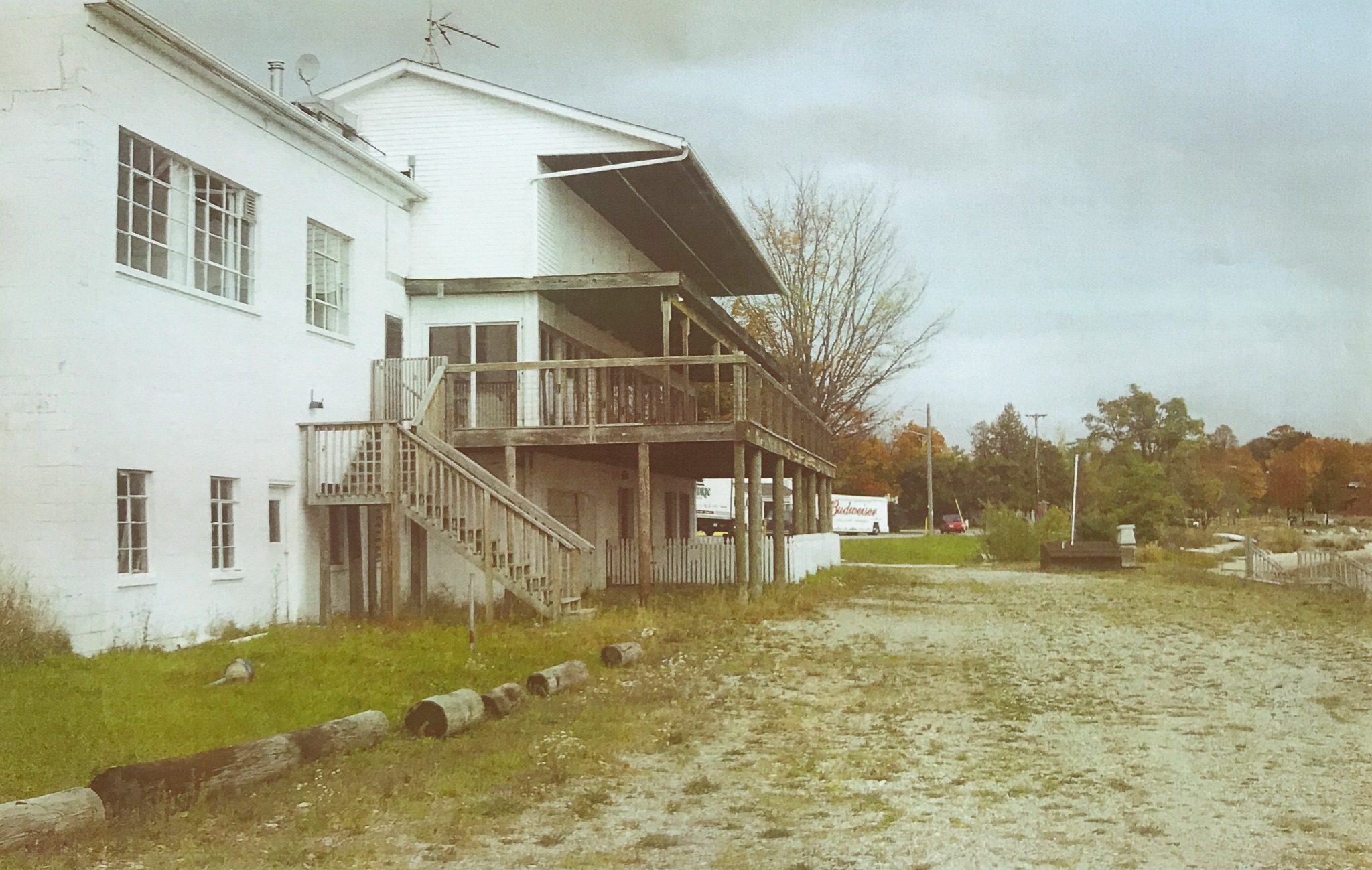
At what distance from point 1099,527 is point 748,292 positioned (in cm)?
1713

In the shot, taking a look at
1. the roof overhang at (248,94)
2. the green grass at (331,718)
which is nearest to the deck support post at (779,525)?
the roof overhang at (248,94)

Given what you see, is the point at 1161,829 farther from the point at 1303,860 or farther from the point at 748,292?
the point at 748,292

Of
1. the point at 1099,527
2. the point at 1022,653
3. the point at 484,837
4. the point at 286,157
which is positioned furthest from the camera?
the point at 1099,527

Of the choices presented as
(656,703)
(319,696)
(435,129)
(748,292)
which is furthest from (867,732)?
(748,292)

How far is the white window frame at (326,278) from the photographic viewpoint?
715 inches

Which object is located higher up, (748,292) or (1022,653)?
(748,292)

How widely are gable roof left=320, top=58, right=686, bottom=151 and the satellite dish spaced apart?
1359 millimetres

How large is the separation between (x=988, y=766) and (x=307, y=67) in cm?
1720

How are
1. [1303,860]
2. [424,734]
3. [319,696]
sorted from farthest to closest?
[319,696], [424,734], [1303,860]

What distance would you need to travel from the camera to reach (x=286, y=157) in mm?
17297

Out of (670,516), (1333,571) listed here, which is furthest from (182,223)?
(1333,571)

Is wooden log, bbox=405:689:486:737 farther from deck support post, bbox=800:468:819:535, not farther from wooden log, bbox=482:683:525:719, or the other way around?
deck support post, bbox=800:468:819:535

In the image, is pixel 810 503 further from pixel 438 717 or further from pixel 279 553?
pixel 438 717

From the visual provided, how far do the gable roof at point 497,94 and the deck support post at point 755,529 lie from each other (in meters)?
5.56
